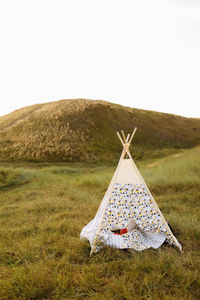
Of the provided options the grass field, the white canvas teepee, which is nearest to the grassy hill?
the grass field

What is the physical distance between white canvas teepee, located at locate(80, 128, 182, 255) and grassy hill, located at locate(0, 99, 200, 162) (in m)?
18.2

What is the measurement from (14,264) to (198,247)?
2.83 m

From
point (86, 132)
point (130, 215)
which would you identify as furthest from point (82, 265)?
point (86, 132)

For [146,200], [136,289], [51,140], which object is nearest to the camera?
[136,289]

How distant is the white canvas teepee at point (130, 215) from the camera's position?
11.2 feet

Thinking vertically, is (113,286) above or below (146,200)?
below

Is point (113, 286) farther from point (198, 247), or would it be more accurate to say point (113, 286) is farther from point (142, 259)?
point (198, 247)

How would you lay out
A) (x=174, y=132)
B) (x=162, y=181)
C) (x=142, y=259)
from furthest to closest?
(x=174, y=132), (x=162, y=181), (x=142, y=259)

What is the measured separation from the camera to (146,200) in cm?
356

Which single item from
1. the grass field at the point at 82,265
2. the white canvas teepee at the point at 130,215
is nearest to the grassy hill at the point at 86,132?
the grass field at the point at 82,265

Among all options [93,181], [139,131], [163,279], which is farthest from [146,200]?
[139,131]

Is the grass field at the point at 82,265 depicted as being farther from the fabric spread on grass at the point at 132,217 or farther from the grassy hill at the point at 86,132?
the grassy hill at the point at 86,132

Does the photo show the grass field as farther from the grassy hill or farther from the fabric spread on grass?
the grassy hill

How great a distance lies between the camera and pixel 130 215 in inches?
140
